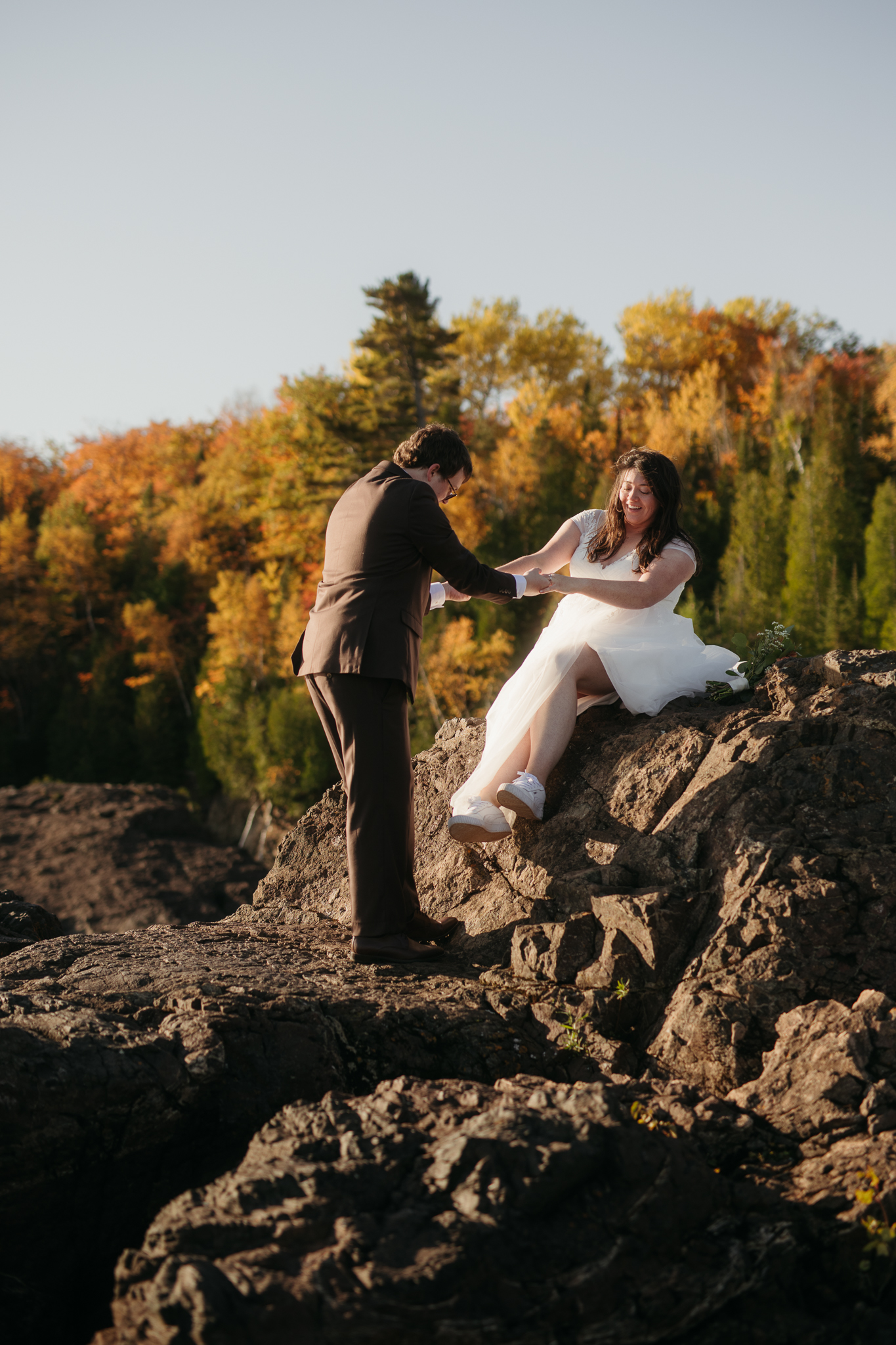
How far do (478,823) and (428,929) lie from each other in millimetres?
613

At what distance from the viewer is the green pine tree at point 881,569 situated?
86.4 feet

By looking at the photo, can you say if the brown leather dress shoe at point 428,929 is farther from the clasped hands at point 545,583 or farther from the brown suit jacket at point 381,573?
the clasped hands at point 545,583

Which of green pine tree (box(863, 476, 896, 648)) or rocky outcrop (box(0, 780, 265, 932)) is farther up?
green pine tree (box(863, 476, 896, 648))

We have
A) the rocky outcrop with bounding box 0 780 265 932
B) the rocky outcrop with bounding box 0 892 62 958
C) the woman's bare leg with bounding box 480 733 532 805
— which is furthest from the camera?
the rocky outcrop with bounding box 0 780 265 932

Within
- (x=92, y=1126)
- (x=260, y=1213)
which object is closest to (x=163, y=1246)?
(x=260, y=1213)

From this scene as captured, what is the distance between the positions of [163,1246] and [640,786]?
9.50 ft

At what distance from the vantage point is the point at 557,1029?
355 centimetres

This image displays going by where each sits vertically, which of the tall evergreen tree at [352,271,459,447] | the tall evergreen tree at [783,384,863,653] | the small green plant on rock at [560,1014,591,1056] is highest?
the tall evergreen tree at [352,271,459,447]

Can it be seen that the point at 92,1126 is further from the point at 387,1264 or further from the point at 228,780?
the point at 228,780

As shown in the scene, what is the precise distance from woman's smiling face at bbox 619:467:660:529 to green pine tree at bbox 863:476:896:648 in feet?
77.6

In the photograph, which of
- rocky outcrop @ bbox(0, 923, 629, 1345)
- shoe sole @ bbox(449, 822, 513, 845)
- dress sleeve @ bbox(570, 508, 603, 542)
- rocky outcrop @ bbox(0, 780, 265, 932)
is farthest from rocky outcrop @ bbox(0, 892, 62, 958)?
rocky outcrop @ bbox(0, 780, 265, 932)

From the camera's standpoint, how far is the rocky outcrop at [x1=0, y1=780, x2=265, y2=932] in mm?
20828

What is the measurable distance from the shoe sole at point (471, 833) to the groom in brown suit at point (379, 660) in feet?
0.67

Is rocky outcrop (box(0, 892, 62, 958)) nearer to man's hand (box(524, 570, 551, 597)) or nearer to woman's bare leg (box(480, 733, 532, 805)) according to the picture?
woman's bare leg (box(480, 733, 532, 805))
